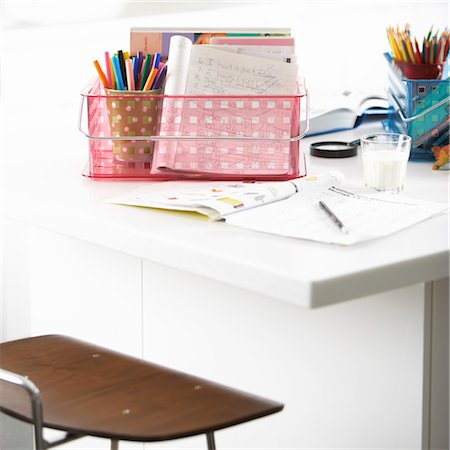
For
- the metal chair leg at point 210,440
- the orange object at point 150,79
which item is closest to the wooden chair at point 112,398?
the metal chair leg at point 210,440

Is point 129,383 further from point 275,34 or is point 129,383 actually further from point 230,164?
point 275,34

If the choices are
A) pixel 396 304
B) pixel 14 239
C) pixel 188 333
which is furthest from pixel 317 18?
pixel 396 304

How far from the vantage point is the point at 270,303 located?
159 cm

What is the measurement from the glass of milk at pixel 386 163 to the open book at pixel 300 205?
0.09 ft

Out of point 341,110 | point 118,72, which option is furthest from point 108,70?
point 341,110

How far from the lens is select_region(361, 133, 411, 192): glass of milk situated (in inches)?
64.6

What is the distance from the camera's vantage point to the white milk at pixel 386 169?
5.38ft

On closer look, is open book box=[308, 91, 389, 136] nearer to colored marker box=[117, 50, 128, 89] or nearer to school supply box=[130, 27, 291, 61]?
school supply box=[130, 27, 291, 61]

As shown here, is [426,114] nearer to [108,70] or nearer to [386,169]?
[386,169]

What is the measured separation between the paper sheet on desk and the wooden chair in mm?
241

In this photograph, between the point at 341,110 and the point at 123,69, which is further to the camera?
the point at 341,110

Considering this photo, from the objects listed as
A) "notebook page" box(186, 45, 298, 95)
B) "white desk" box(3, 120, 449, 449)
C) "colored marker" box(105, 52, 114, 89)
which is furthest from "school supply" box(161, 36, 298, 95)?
"white desk" box(3, 120, 449, 449)

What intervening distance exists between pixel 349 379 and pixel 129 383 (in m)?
0.35

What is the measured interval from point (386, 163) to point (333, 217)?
0.84ft
